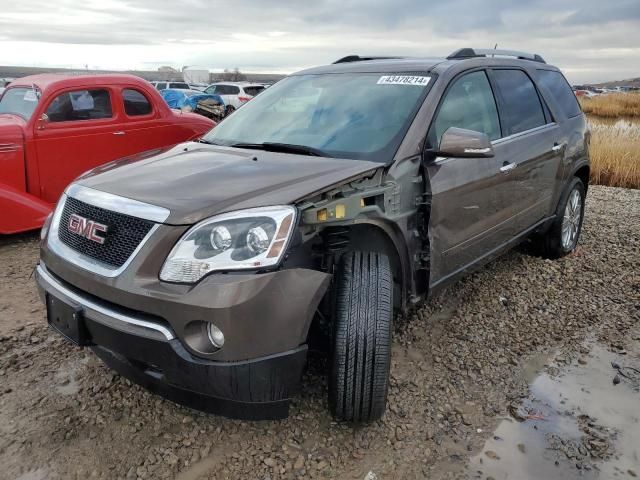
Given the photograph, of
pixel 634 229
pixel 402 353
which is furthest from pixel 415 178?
pixel 634 229

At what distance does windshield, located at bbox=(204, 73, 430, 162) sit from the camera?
10.5 ft

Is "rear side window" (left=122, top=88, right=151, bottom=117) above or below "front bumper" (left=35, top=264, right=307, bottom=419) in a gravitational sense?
above

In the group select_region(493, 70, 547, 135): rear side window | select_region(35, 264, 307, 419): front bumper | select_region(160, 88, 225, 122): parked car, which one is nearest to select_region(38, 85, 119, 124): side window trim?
select_region(35, 264, 307, 419): front bumper

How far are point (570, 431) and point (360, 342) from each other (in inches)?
48.5

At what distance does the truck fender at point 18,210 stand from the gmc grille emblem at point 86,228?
3.30 meters

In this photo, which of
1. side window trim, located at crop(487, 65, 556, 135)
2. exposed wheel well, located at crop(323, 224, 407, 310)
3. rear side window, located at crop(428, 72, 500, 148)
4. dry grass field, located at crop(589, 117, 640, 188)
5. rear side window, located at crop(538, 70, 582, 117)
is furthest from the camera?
dry grass field, located at crop(589, 117, 640, 188)

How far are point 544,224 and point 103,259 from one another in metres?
3.73

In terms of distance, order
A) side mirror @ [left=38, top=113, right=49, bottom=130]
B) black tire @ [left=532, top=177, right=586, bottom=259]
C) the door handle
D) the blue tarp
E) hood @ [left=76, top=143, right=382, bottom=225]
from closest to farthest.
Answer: hood @ [left=76, top=143, right=382, bottom=225] < the door handle < black tire @ [left=532, top=177, right=586, bottom=259] < side mirror @ [left=38, top=113, right=49, bottom=130] < the blue tarp

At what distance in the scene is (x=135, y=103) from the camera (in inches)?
271

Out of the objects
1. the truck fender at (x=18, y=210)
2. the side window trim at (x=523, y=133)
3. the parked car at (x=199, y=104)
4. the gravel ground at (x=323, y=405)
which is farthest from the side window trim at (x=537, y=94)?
the parked car at (x=199, y=104)

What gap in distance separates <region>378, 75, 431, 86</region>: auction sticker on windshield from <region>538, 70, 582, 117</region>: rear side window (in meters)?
1.77

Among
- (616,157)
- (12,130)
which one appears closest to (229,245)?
(12,130)

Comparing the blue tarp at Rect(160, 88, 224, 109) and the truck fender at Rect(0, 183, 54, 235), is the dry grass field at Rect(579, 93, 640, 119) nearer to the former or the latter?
the blue tarp at Rect(160, 88, 224, 109)

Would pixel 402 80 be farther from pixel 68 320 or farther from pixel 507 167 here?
pixel 68 320
